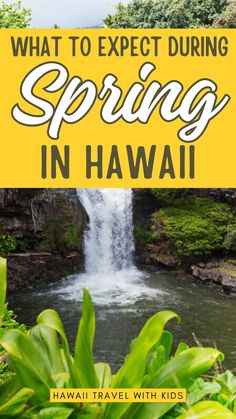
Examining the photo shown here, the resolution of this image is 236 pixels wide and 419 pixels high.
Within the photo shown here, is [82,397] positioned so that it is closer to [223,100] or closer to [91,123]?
[91,123]

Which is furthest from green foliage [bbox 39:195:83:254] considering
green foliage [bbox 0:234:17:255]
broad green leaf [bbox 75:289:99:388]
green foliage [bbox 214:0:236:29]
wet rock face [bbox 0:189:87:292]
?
broad green leaf [bbox 75:289:99:388]

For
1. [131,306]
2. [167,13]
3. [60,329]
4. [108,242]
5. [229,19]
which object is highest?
[167,13]

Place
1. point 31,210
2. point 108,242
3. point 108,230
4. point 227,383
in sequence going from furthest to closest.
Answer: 1. point 108,230
2. point 108,242
3. point 31,210
4. point 227,383

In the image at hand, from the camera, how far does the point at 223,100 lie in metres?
2.30

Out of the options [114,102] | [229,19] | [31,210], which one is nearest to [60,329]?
[114,102]

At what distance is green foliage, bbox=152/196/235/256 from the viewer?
13.8 metres

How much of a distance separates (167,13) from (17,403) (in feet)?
69.8

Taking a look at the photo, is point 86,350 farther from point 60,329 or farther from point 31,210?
point 31,210

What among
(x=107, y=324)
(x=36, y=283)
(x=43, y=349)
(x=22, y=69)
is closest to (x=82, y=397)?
(x=43, y=349)

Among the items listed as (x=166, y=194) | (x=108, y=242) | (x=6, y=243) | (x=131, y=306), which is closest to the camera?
(x=6, y=243)

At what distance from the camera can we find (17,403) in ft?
3.63

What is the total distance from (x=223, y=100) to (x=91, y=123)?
0.67m

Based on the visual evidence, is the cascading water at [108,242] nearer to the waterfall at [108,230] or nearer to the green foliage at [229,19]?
the waterfall at [108,230]

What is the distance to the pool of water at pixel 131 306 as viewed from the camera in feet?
28.4
